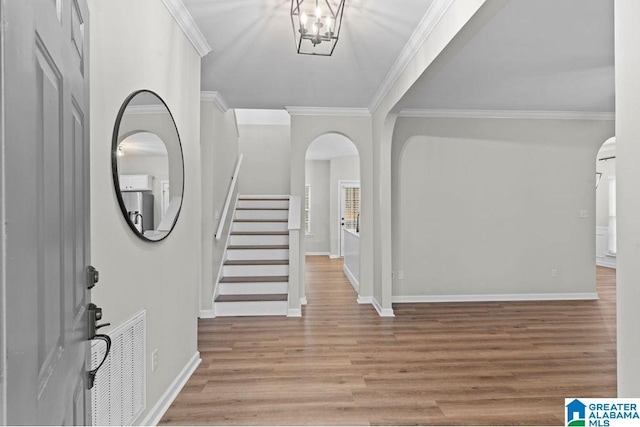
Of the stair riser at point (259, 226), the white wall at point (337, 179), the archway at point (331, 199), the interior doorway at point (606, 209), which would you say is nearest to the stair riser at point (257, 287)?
the stair riser at point (259, 226)

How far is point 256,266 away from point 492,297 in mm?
3338

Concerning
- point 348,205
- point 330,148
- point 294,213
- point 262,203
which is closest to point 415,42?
point 294,213

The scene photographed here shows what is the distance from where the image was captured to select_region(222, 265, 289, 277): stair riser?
14.9 ft

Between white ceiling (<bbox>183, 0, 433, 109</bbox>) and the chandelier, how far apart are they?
0.10 meters

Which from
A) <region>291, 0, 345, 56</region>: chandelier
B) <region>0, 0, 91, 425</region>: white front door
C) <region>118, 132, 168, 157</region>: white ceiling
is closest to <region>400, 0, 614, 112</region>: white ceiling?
<region>291, 0, 345, 56</region>: chandelier

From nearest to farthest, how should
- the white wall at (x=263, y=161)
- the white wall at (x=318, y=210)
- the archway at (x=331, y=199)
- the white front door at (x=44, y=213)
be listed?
the white front door at (x=44, y=213)
the white wall at (x=263, y=161)
the archway at (x=331, y=199)
the white wall at (x=318, y=210)

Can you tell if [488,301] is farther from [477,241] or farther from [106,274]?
[106,274]

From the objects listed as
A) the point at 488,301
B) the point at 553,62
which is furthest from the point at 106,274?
the point at 488,301

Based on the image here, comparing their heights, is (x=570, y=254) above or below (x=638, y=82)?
below

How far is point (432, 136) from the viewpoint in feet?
15.9

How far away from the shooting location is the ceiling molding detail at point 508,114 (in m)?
4.80

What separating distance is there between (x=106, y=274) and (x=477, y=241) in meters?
4.62

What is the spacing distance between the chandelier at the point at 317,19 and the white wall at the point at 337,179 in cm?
620

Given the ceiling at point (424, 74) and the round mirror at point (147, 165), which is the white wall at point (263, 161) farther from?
the round mirror at point (147, 165)
